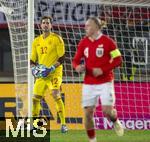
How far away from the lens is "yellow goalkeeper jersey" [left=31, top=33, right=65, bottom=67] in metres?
12.5

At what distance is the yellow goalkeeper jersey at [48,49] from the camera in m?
12.5

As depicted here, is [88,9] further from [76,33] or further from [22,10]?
[22,10]

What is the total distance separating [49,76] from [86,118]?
3.33 meters

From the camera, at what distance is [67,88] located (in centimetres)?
1452

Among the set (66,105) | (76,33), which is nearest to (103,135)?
(66,105)

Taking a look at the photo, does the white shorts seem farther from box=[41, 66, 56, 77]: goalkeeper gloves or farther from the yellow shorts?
the yellow shorts

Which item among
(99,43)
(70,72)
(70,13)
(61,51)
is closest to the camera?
(99,43)

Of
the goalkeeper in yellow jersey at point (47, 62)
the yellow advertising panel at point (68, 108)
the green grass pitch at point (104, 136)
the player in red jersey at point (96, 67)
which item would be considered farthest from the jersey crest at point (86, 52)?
the yellow advertising panel at point (68, 108)

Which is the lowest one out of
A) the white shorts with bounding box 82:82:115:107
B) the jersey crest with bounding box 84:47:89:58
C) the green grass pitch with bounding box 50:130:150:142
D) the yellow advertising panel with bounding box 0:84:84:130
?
the green grass pitch with bounding box 50:130:150:142

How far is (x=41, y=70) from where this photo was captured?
12352 mm

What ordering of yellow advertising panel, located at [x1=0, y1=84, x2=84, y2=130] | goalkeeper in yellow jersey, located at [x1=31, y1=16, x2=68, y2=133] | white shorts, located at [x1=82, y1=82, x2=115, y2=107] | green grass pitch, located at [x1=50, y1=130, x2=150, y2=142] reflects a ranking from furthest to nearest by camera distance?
yellow advertising panel, located at [x1=0, y1=84, x2=84, y2=130]
goalkeeper in yellow jersey, located at [x1=31, y1=16, x2=68, y2=133]
green grass pitch, located at [x1=50, y1=130, x2=150, y2=142]
white shorts, located at [x1=82, y1=82, x2=115, y2=107]

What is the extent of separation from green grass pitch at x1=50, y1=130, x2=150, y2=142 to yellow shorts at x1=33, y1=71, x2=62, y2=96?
83 centimetres

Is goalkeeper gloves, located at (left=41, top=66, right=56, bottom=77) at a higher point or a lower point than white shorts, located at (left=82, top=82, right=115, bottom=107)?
higher

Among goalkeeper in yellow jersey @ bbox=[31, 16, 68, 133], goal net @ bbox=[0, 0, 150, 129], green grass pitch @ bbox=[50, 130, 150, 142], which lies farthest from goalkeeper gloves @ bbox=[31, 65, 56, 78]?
goal net @ bbox=[0, 0, 150, 129]
